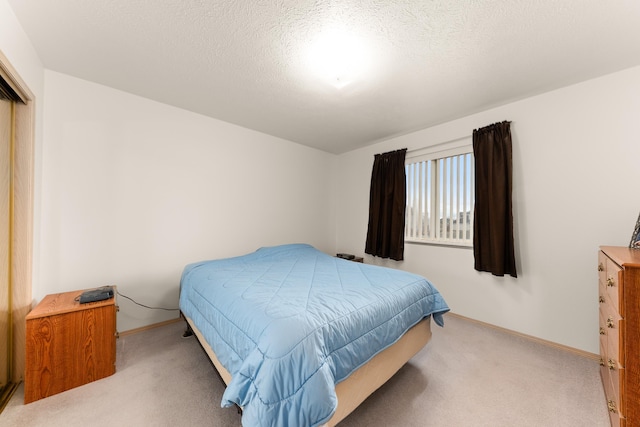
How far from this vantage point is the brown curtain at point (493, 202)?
7.93 feet

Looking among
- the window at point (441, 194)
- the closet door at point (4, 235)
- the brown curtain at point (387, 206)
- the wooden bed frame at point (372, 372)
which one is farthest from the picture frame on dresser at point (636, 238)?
the closet door at point (4, 235)

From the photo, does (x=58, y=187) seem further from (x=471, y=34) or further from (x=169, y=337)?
(x=471, y=34)

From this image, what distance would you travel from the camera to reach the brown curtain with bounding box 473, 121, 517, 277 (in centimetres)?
242

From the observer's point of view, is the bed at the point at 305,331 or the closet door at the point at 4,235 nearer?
the bed at the point at 305,331

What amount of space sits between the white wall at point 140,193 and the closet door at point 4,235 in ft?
1.37

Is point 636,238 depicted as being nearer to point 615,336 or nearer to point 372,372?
point 615,336

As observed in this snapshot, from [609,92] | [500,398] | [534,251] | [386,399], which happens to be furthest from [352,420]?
[609,92]

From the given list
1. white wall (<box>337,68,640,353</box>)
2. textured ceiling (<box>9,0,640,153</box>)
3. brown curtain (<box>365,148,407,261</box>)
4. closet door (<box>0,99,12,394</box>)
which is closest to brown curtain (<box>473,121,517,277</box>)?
white wall (<box>337,68,640,353</box>)

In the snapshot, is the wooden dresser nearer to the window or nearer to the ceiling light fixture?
the window

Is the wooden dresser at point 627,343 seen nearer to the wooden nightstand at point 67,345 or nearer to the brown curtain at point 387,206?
the brown curtain at point 387,206

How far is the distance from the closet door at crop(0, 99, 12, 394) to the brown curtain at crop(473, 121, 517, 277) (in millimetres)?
3996

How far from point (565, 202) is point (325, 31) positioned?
101 inches

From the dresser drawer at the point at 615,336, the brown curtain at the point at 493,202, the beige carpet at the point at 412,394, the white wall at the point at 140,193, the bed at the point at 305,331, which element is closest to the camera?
the bed at the point at 305,331

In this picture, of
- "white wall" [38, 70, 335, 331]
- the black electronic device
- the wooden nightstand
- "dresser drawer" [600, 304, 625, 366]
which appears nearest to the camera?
"dresser drawer" [600, 304, 625, 366]
